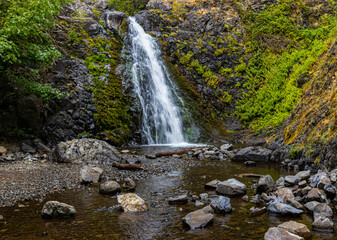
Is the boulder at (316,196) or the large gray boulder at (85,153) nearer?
the boulder at (316,196)

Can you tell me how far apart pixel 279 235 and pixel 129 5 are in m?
32.1

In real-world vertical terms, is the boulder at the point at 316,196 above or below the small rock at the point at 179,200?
above

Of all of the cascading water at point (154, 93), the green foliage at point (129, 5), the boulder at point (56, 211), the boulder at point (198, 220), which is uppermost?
the green foliage at point (129, 5)

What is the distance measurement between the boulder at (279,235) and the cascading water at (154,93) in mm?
12438

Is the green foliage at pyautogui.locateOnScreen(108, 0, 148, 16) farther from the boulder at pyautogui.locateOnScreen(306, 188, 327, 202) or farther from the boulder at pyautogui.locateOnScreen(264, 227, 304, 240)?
the boulder at pyautogui.locateOnScreen(264, 227, 304, 240)

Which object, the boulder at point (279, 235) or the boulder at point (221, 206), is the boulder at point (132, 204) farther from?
the boulder at point (279, 235)

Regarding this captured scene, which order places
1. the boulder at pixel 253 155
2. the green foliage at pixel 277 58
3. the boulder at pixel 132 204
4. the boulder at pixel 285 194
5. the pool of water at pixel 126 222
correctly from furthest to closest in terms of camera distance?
the green foliage at pixel 277 58 → the boulder at pixel 253 155 → the boulder at pixel 285 194 → the boulder at pixel 132 204 → the pool of water at pixel 126 222

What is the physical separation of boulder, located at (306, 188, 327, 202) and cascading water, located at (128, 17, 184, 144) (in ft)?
37.9

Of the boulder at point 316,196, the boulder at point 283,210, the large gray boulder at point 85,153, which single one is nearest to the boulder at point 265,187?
the boulder at point 316,196

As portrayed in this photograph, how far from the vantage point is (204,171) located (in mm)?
7566

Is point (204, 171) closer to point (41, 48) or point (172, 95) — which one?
point (41, 48)

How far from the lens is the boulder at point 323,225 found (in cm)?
333

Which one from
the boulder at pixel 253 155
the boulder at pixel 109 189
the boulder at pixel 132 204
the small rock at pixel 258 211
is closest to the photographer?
the small rock at pixel 258 211

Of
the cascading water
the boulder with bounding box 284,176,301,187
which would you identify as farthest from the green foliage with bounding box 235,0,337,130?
the boulder with bounding box 284,176,301,187
